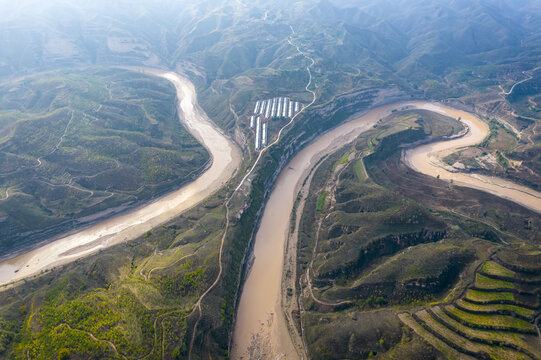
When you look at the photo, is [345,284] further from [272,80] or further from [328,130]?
[272,80]

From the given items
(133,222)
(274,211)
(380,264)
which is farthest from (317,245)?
(133,222)

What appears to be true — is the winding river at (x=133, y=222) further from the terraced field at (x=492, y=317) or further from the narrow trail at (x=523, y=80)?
the narrow trail at (x=523, y=80)

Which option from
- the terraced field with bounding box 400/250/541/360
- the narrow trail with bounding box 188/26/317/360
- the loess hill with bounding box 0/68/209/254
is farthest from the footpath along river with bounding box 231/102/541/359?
the loess hill with bounding box 0/68/209/254

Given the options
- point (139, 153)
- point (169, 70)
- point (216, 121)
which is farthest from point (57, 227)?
point (169, 70)

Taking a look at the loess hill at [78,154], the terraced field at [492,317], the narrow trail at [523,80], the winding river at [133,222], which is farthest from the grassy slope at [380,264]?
the narrow trail at [523,80]

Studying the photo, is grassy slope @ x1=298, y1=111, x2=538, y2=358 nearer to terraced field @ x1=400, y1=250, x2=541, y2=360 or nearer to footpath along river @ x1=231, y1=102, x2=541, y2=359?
terraced field @ x1=400, y1=250, x2=541, y2=360
